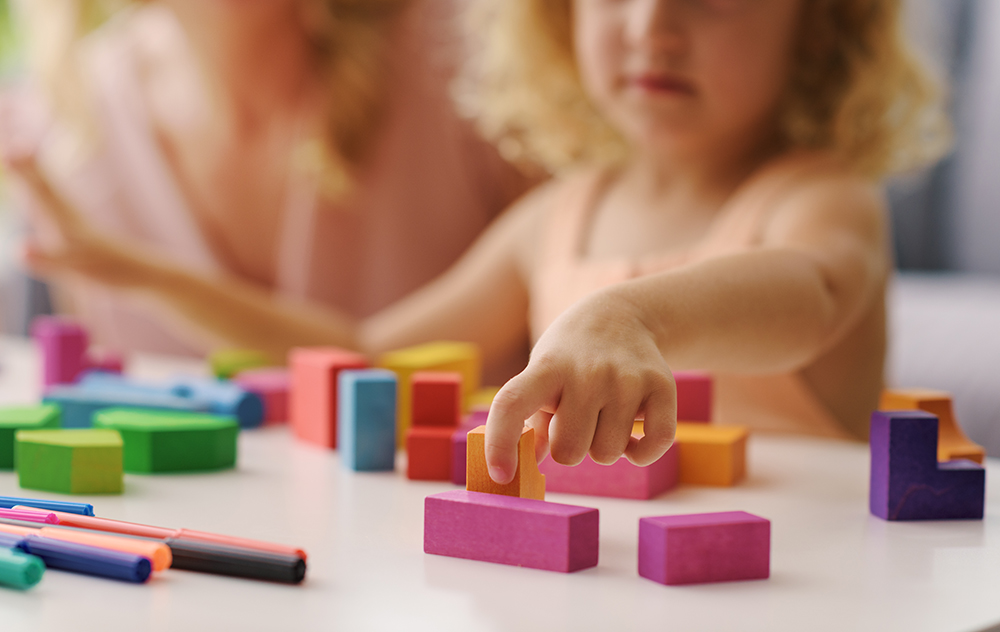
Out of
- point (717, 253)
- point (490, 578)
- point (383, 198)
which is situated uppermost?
point (383, 198)

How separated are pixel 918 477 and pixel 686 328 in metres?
0.13

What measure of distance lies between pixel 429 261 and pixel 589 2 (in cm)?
61

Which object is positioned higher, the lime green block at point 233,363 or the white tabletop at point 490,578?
the lime green block at point 233,363

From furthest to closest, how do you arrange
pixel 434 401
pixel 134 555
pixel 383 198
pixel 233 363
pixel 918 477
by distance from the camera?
1. pixel 383 198
2. pixel 233 363
3. pixel 434 401
4. pixel 918 477
5. pixel 134 555

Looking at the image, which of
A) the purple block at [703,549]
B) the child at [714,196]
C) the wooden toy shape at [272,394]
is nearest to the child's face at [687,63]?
the child at [714,196]

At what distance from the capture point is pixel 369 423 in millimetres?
554

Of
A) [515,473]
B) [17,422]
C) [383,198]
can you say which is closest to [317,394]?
[17,422]

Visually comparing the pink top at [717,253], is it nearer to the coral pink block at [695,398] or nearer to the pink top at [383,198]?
the coral pink block at [695,398]

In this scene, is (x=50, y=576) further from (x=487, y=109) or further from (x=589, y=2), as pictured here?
(x=487, y=109)

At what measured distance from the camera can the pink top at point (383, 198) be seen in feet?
4.36

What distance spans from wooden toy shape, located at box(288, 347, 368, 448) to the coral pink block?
22cm

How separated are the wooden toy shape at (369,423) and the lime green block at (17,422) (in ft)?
0.57

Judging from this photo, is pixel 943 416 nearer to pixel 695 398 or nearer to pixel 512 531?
pixel 695 398

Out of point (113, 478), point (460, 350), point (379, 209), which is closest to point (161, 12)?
point (379, 209)
